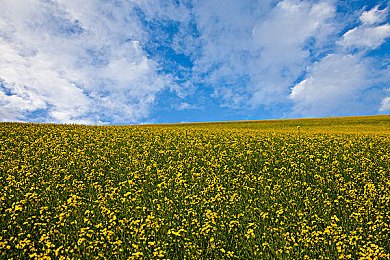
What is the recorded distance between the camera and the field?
6.04 meters

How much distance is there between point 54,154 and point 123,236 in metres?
10.2

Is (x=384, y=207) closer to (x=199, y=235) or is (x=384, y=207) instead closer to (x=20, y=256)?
(x=199, y=235)

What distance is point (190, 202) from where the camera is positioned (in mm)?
7910

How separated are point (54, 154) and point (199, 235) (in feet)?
38.9

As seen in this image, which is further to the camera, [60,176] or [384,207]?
[60,176]

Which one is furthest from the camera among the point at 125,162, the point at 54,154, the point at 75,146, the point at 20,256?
the point at 75,146

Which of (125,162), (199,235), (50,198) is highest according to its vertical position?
(125,162)

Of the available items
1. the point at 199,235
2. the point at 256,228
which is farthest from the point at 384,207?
the point at 199,235

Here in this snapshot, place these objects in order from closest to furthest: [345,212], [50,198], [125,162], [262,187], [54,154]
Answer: [345,212]
[50,198]
[262,187]
[125,162]
[54,154]

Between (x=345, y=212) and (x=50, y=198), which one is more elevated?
(x=50, y=198)

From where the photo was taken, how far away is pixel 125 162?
41.8 feet

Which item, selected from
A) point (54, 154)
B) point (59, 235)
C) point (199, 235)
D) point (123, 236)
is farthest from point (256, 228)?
point (54, 154)

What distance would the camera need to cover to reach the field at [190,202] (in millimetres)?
6043

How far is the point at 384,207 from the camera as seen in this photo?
27.1ft
